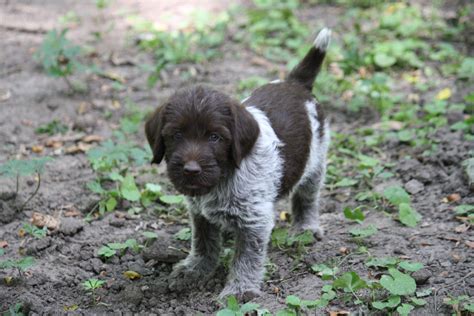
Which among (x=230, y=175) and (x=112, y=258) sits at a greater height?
(x=230, y=175)

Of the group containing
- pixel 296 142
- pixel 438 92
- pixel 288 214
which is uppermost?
pixel 296 142

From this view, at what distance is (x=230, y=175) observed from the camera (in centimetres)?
503

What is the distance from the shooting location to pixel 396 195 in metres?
6.22

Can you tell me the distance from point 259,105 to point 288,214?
160 centimetres

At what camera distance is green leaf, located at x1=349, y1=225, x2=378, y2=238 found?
568 cm

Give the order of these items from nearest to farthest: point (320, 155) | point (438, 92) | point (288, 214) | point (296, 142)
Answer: point (296, 142) < point (320, 155) < point (288, 214) < point (438, 92)

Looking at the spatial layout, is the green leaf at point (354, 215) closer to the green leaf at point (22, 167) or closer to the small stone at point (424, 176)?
the small stone at point (424, 176)

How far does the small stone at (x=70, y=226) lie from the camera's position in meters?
5.95

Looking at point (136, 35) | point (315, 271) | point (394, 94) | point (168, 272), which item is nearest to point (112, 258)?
point (168, 272)

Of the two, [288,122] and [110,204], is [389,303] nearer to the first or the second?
[288,122]

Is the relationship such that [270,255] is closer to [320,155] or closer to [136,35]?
[320,155]

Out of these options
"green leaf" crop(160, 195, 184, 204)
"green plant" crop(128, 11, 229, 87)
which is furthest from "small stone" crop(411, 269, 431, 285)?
"green plant" crop(128, 11, 229, 87)

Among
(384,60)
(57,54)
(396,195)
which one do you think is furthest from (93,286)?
(384,60)

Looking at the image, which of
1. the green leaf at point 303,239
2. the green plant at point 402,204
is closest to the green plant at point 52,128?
the green leaf at point 303,239
